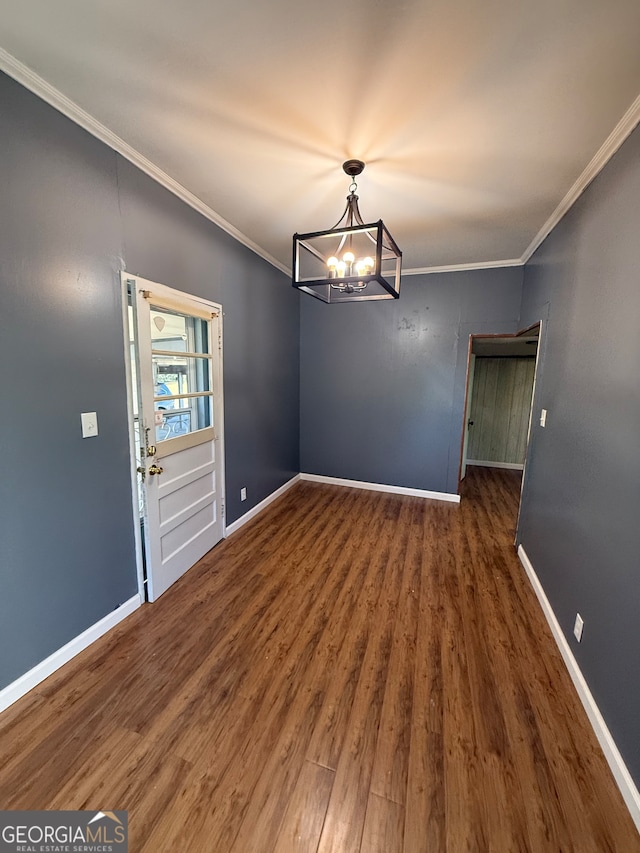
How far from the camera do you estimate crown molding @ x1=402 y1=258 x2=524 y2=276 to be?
3719mm

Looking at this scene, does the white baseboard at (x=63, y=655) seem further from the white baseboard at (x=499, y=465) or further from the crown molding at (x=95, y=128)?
the white baseboard at (x=499, y=465)

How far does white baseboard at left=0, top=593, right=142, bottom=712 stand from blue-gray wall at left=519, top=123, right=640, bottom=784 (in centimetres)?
261

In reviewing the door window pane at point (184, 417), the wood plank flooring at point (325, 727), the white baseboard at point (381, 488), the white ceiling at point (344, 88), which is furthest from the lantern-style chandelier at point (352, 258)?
the white baseboard at point (381, 488)

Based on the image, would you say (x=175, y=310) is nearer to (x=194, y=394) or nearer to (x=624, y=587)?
(x=194, y=394)

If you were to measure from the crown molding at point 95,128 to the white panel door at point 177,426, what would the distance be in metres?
0.69

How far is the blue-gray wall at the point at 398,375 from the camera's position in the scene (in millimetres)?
3963

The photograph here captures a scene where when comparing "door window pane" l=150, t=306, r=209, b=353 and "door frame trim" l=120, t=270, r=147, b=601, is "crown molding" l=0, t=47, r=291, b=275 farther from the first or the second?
"door window pane" l=150, t=306, r=209, b=353

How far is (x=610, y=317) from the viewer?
67.5 inches

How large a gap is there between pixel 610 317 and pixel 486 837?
226 centimetres

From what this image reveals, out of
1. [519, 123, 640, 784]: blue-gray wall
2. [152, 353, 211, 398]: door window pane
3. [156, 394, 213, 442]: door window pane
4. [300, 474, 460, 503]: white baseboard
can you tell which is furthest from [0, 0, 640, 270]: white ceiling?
[300, 474, 460, 503]: white baseboard

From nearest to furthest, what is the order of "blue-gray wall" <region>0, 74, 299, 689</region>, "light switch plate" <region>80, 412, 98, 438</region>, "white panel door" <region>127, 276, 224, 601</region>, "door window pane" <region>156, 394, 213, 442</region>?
"blue-gray wall" <region>0, 74, 299, 689</region>, "light switch plate" <region>80, 412, 98, 438</region>, "white panel door" <region>127, 276, 224, 601</region>, "door window pane" <region>156, 394, 213, 442</region>

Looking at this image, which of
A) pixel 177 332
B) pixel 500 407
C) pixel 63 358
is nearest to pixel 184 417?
pixel 177 332

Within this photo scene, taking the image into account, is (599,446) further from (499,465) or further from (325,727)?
(499,465)

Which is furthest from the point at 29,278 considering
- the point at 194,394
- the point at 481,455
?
the point at 481,455
